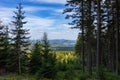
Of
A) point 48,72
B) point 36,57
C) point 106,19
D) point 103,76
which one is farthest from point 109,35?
point 103,76

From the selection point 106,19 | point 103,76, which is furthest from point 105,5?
point 103,76

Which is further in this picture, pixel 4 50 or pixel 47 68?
pixel 4 50

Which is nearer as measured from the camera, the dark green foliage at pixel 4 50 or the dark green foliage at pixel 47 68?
the dark green foliage at pixel 47 68

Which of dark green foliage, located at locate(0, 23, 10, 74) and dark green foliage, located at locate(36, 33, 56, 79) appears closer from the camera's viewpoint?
dark green foliage, located at locate(36, 33, 56, 79)

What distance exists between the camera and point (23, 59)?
3409 centimetres

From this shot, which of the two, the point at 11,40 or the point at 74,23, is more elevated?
the point at 74,23

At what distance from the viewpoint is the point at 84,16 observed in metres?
32.1

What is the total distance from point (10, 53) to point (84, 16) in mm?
10876

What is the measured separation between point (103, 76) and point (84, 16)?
15.6 meters

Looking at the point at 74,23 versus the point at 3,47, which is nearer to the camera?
the point at 74,23

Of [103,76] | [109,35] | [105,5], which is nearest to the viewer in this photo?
[103,76]

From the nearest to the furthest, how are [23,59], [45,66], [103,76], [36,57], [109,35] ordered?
[103,76]
[45,66]
[36,57]
[23,59]
[109,35]

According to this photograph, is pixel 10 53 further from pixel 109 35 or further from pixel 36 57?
pixel 109 35

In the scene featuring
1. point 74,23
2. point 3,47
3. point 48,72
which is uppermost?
point 74,23
